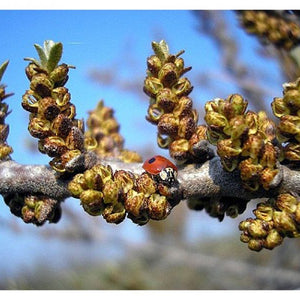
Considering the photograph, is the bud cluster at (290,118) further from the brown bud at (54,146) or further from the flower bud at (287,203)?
the brown bud at (54,146)

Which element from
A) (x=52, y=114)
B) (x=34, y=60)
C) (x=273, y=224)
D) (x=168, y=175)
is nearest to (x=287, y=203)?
(x=273, y=224)

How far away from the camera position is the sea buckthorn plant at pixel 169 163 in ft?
3.83

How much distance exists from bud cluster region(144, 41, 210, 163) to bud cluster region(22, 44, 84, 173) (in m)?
0.24

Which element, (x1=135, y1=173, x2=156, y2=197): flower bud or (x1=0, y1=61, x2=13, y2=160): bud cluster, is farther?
(x1=0, y1=61, x2=13, y2=160): bud cluster

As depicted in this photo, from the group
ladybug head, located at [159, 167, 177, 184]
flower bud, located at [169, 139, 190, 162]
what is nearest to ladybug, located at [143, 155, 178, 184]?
ladybug head, located at [159, 167, 177, 184]

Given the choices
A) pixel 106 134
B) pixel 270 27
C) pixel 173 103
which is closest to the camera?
pixel 173 103

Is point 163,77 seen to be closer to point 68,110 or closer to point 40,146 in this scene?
point 68,110

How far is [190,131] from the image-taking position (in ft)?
4.37

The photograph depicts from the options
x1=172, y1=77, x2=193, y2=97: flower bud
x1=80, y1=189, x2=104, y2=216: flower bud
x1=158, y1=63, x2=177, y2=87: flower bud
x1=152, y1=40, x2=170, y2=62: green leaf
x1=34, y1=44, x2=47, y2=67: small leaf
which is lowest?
x1=80, y1=189, x2=104, y2=216: flower bud

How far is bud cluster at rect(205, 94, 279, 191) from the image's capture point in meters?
1.14

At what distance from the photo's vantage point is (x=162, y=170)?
1184 millimetres

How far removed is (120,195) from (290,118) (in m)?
0.48

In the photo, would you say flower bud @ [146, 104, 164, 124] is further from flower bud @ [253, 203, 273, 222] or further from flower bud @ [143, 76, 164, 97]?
flower bud @ [253, 203, 273, 222]

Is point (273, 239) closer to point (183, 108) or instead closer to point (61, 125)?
point (183, 108)
